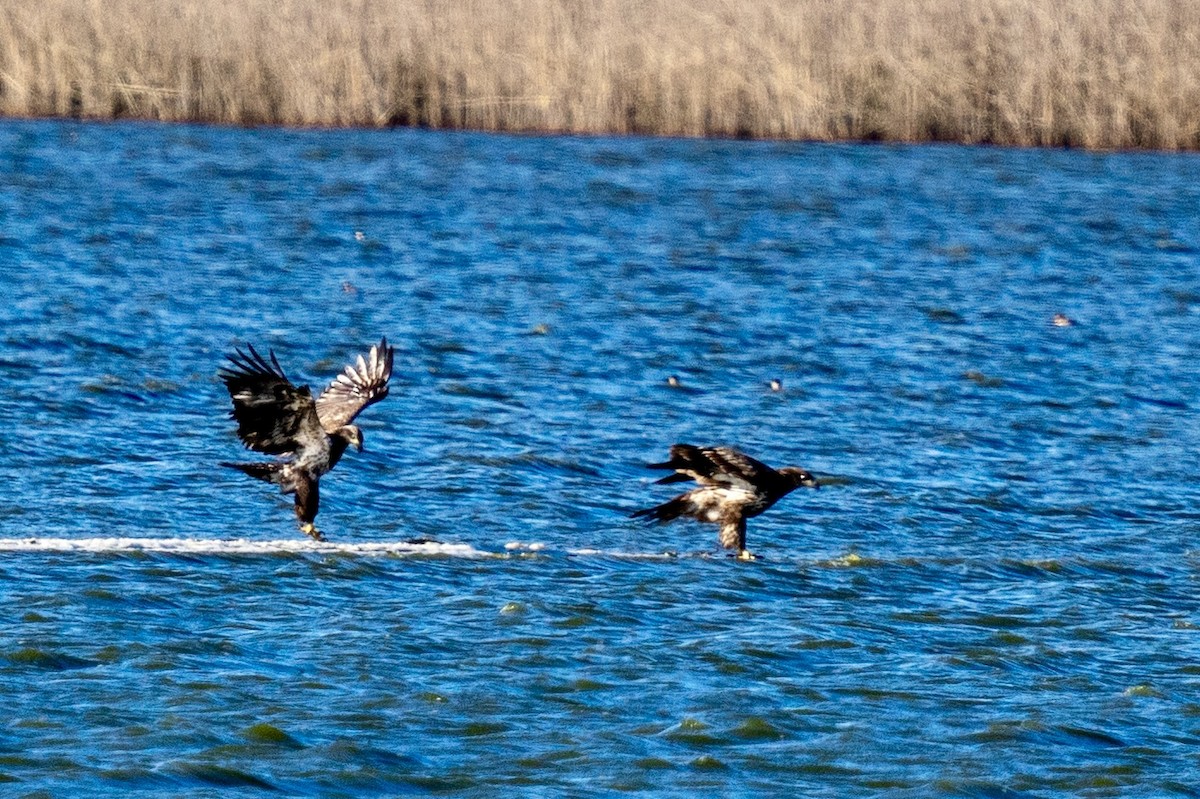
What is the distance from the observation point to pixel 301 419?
916 cm

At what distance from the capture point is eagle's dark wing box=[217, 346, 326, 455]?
868 cm

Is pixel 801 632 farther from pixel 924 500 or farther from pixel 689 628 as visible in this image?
pixel 924 500

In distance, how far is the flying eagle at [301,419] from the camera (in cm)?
882

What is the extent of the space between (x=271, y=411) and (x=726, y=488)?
2141 mm

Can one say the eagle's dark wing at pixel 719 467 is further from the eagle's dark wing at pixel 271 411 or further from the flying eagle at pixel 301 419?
the eagle's dark wing at pixel 271 411

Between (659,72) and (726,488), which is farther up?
(659,72)

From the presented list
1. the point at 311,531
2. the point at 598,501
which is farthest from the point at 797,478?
the point at 311,531

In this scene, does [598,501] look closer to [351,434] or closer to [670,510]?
[670,510]

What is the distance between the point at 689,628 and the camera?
8.28 metres

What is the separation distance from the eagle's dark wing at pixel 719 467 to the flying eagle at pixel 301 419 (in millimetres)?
1410

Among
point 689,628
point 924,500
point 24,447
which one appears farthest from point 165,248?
point 689,628

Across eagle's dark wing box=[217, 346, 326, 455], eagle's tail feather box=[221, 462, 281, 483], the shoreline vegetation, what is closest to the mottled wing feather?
eagle's dark wing box=[217, 346, 326, 455]

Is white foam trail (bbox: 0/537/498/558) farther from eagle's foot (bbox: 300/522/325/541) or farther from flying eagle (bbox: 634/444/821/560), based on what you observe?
flying eagle (bbox: 634/444/821/560)

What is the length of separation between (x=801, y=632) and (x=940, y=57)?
18231mm
